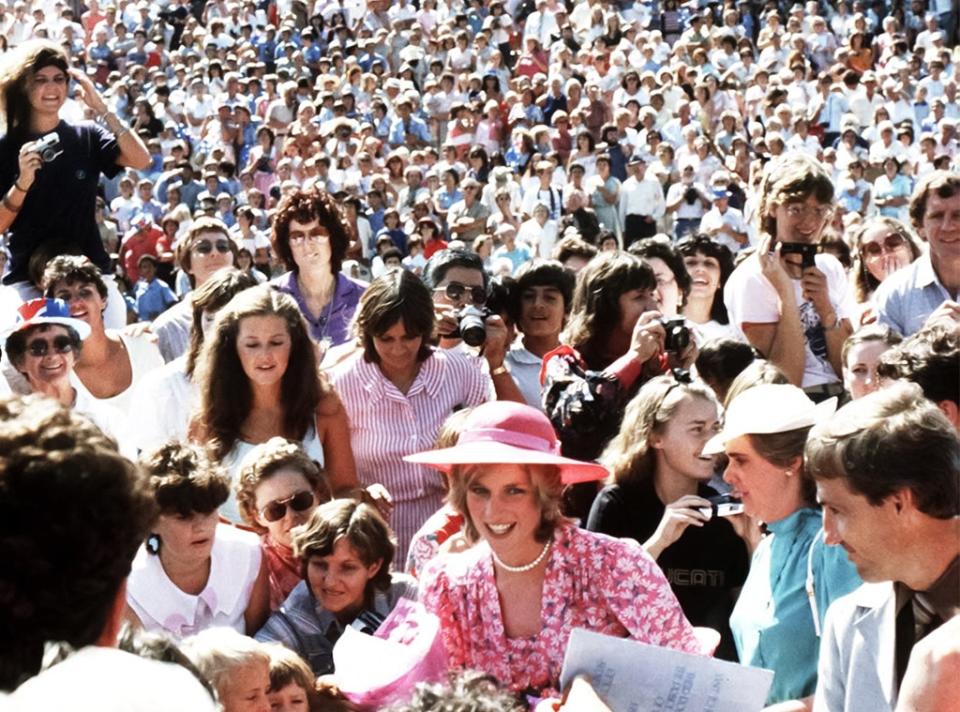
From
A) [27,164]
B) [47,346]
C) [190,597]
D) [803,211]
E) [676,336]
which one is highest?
[27,164]

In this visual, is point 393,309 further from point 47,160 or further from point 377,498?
point 47,160

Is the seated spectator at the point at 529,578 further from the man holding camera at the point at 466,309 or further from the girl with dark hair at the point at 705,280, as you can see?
the girl with dark hair at the point at 705,280

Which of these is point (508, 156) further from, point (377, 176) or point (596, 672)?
point (596, 672)

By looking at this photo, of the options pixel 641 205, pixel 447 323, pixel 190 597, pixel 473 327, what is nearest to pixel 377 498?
pixel 473 327

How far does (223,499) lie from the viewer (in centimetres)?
405

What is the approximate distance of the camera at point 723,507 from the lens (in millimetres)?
4051

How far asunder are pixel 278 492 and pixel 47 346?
109 cm

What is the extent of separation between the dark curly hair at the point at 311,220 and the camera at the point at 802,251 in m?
1.77

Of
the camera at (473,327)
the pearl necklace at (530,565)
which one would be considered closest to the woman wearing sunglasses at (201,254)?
the camera at (473,327)

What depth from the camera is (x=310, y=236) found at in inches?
242

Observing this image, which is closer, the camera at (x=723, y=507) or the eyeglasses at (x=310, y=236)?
the camera at (x=723, y=507)

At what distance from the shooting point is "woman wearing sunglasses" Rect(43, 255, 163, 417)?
564 centimetres

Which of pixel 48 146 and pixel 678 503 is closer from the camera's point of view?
pixel 678 503

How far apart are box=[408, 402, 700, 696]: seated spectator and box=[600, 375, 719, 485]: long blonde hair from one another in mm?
1026
